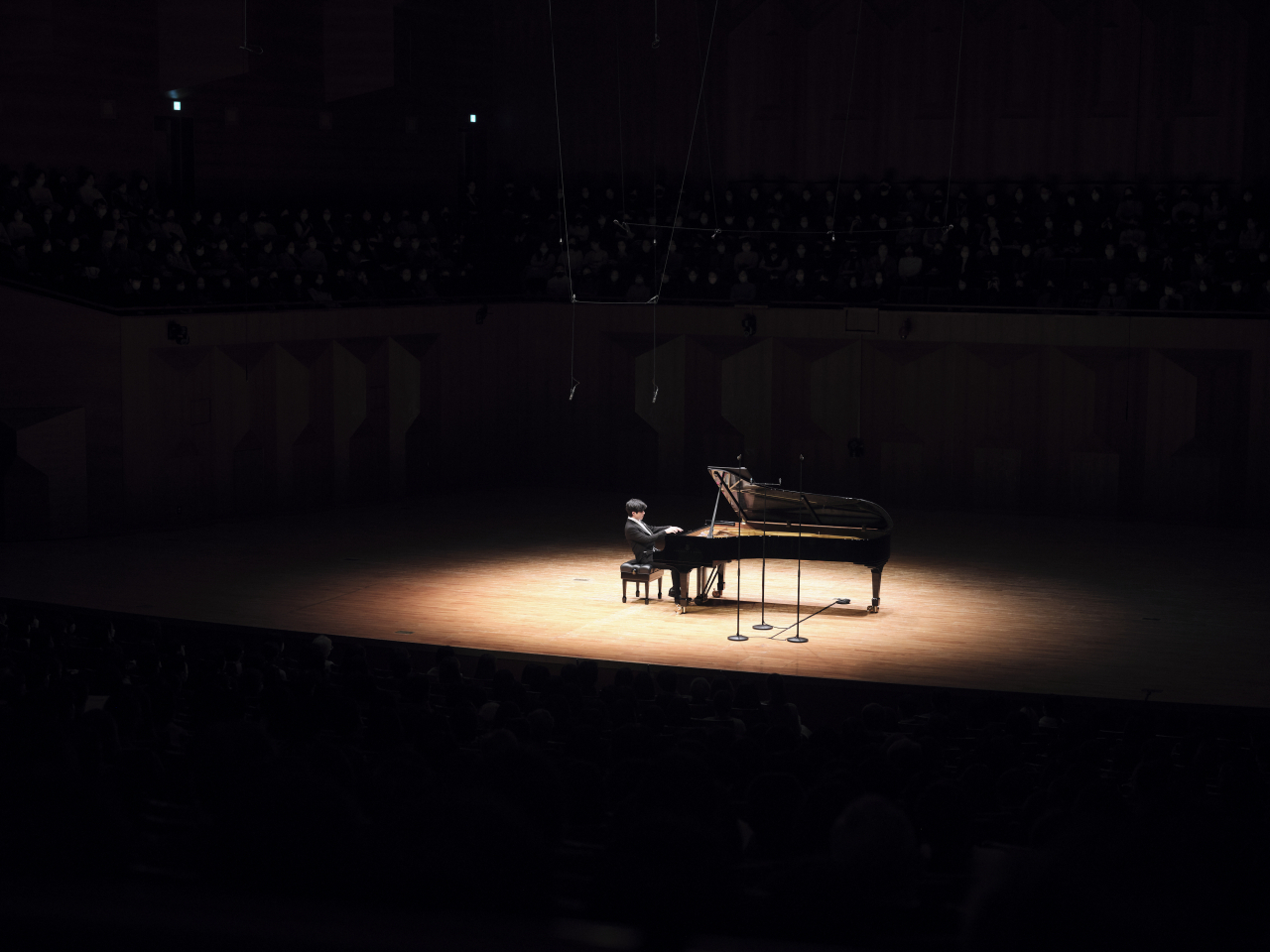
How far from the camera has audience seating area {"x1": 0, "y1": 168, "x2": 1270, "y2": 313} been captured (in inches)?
581

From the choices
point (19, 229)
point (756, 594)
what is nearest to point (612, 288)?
point (756, 594)

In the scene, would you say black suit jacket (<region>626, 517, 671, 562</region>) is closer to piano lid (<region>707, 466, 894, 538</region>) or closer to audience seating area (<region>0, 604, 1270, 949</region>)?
piano lid (<region>707, 466, 894, 538</region>)

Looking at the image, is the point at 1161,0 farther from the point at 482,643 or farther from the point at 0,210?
the point at 0,210

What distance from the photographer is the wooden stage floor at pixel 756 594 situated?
32.9 feet

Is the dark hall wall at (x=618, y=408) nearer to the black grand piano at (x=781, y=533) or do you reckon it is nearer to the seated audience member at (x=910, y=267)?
the seated audience member at (x=910, y=267)

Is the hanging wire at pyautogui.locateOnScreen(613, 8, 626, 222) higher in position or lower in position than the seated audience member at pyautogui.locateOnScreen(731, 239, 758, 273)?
higher

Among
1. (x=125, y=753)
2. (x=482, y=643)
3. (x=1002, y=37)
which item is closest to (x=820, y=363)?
(x=1002, y=37)

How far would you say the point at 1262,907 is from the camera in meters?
1.64

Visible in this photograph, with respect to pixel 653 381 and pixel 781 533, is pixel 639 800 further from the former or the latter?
pixel 653 381

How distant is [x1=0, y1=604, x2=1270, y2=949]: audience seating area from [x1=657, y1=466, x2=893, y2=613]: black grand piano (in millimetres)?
2570

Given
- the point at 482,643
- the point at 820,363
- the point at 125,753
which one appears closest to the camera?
the point at 125,753

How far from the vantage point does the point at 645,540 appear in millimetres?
11789

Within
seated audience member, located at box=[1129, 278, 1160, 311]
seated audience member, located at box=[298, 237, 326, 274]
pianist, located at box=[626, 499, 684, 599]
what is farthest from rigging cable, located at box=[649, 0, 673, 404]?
seated audience member, located at box=[1129, 278, 1160, 311]

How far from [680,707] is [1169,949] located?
580 cm
